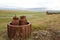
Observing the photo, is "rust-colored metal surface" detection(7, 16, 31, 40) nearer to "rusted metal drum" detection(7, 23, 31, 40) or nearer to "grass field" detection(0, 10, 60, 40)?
"rusted metal drum" detection(7, 23, 31, 40)

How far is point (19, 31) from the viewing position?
215 centimetres

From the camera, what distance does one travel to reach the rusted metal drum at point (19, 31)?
2.15 m

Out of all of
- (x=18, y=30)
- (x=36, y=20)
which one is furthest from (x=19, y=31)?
(x=36, y=20)

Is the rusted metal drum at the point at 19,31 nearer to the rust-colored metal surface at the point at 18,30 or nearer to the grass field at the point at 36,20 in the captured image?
the rust-colored metal surface at the point at 18,30

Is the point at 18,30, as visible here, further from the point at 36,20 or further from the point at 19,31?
the point at 36,20

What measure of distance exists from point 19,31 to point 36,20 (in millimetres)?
841

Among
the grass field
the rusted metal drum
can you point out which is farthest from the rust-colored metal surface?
the grass field

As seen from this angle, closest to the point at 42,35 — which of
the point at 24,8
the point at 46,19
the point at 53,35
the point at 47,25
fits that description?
the point at 53,35

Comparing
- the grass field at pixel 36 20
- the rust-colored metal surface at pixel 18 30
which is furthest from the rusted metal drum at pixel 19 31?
the grass field at pixel 36 20

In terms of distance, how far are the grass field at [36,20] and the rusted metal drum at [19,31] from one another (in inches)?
7.7

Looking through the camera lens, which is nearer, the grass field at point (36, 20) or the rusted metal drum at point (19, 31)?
the rusted metal drum at point (19, 31)

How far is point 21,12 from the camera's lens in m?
3.17

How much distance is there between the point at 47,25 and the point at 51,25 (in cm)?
8

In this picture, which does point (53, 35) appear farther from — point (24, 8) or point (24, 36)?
point (24, 8)
